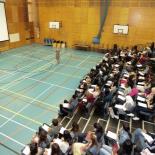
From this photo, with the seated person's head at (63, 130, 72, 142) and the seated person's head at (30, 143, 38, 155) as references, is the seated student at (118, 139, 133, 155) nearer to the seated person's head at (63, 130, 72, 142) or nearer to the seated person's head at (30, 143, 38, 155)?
the seated person's head at (63, 130, 72, 142)

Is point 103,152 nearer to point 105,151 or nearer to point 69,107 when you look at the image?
point 105,151

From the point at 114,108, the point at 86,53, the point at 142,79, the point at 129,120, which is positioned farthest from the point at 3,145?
the point at 86,53

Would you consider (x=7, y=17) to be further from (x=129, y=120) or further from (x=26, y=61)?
(x=129, y=120)

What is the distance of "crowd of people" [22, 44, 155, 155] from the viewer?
229 inches

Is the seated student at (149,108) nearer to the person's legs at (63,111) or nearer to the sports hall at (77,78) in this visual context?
the sports hall at (77,78)

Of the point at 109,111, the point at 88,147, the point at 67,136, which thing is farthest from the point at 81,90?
the point at 88,147

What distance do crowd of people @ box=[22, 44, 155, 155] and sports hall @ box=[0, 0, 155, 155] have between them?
0.03 m

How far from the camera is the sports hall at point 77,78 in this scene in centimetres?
650

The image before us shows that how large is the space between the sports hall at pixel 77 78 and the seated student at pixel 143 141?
0.11 ft

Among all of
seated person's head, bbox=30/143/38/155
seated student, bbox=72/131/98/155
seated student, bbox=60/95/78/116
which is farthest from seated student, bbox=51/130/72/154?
seated student, bbox=60/95/78/116

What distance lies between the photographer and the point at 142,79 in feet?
37.4

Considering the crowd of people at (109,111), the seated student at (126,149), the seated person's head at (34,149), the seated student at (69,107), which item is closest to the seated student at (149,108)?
the crowd of people at (109,111)

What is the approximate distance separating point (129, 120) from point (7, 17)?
1794 centimetres

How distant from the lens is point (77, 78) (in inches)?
550
